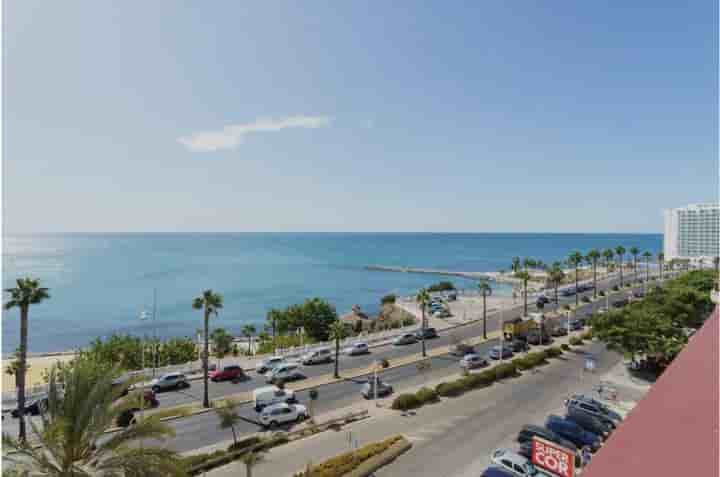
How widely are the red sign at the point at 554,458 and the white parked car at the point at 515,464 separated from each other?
6.73ft

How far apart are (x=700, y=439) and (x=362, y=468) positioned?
20.3 metres

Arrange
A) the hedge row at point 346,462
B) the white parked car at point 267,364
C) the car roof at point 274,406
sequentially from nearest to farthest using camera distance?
the hedge row at point 346,462
the car roof at point 274,406
the white parked car at point 267,364

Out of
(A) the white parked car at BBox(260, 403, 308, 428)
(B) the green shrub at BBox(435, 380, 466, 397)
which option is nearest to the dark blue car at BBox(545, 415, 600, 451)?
(B) the green shrub at BBox(435, 380, 466, 397)

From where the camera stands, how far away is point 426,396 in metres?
33.8

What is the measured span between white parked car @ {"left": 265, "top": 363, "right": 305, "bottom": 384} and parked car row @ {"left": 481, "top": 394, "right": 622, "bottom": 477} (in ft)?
75.2

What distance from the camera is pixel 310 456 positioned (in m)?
25.5

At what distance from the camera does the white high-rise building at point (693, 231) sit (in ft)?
559

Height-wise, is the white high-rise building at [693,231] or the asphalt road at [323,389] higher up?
the white high-rise building at [693,231]

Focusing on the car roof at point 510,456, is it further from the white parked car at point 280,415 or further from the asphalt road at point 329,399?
the white parked car at point 280,415

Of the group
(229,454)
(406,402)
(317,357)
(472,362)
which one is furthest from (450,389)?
(229,454)

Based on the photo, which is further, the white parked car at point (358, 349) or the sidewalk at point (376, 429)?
the white parked car at point (358, 349)

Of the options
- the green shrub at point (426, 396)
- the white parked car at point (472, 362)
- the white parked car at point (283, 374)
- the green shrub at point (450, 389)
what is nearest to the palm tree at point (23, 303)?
the white parked car at point (283, 374)

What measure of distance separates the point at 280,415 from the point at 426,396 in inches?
486

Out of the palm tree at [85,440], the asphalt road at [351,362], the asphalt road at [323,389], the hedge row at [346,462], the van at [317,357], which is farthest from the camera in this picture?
the van at [317,357]
